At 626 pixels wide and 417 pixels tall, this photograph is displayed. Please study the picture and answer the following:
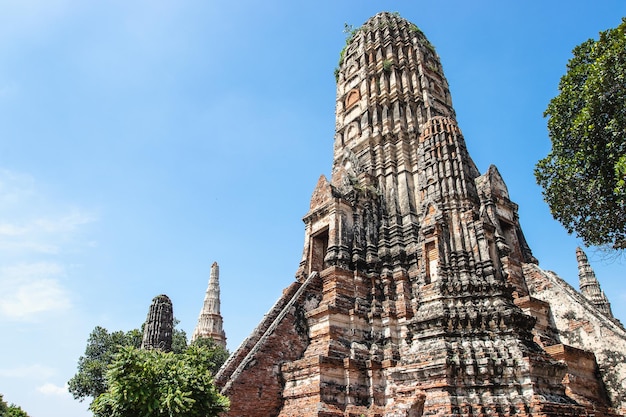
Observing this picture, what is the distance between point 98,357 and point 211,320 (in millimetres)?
12141

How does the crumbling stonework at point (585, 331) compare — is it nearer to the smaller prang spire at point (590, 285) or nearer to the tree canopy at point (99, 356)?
the smaller prang spire at point (590, 285)

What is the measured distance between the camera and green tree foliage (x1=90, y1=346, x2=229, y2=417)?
29.9ft

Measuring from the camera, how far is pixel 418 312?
406 inches

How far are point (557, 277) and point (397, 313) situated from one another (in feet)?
18.8

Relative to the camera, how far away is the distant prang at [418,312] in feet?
28.8

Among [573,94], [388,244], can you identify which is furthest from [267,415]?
[573,94]

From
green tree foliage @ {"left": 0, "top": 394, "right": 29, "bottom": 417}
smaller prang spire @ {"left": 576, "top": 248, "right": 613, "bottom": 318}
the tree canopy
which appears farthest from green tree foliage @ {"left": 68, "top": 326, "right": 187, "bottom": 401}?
smaller prang spire @ {"left": 576, "top": 248, "right": 613, "bottom": 318}

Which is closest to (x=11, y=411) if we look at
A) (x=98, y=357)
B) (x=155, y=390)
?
(x=155, y=390)

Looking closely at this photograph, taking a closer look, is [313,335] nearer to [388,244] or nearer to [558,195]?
[388,244]

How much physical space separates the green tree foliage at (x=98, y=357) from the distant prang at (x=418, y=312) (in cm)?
1024

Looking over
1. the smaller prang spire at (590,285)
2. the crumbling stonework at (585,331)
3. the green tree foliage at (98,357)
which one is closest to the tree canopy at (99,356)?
the green tree foliage at (98,357)

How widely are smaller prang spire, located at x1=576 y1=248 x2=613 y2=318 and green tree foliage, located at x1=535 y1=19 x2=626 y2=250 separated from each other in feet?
41.4

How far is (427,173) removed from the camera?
12867 mm

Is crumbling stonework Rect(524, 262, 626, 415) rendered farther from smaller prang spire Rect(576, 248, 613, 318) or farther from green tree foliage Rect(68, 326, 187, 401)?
green tree foliage Rect(68, 326, 187, 401)
